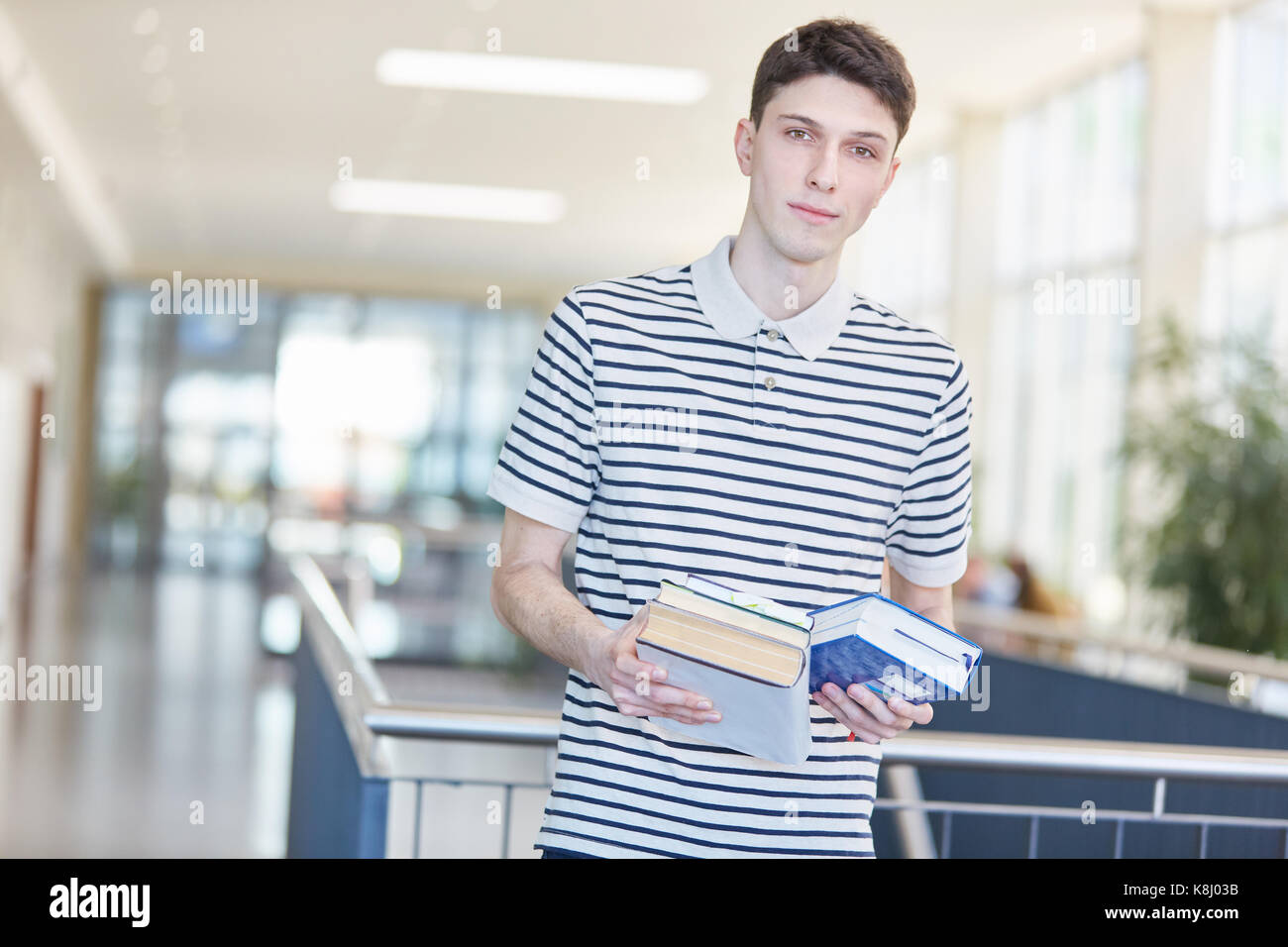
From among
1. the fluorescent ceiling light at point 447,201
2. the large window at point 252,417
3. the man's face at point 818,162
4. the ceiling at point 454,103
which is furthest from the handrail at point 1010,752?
the large window at point 252,417

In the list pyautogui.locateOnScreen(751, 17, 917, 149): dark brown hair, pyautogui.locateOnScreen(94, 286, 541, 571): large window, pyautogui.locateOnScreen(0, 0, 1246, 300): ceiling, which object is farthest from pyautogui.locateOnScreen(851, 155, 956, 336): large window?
pyautogui.locateOnScreen(751, 17, 917, 149): dark brown hair

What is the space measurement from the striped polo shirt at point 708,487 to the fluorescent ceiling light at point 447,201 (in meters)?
12.4

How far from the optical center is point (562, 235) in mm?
16750

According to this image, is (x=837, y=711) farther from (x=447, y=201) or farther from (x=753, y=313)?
(x=447, y=201)

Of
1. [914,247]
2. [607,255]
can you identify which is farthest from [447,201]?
[914,247]

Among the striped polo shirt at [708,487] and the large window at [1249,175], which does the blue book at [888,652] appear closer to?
the striped polo shirt at [708,487]

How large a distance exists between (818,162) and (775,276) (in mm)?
145

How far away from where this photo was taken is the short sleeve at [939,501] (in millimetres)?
1673

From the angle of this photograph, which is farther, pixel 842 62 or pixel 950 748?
pixel 950 748

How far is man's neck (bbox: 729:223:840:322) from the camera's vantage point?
1648 millimetres

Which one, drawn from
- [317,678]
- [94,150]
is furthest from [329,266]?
[317,678]

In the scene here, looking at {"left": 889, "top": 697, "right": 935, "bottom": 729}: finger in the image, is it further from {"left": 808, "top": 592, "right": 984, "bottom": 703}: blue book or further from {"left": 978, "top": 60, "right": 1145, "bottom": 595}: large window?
{"left": 978, "top": 60, "right": 1145, "bottom": 595}: large window

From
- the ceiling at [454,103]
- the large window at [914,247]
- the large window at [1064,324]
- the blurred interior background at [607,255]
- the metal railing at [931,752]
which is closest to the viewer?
the metal railing at [931,752]

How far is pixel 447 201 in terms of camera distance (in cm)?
1440
